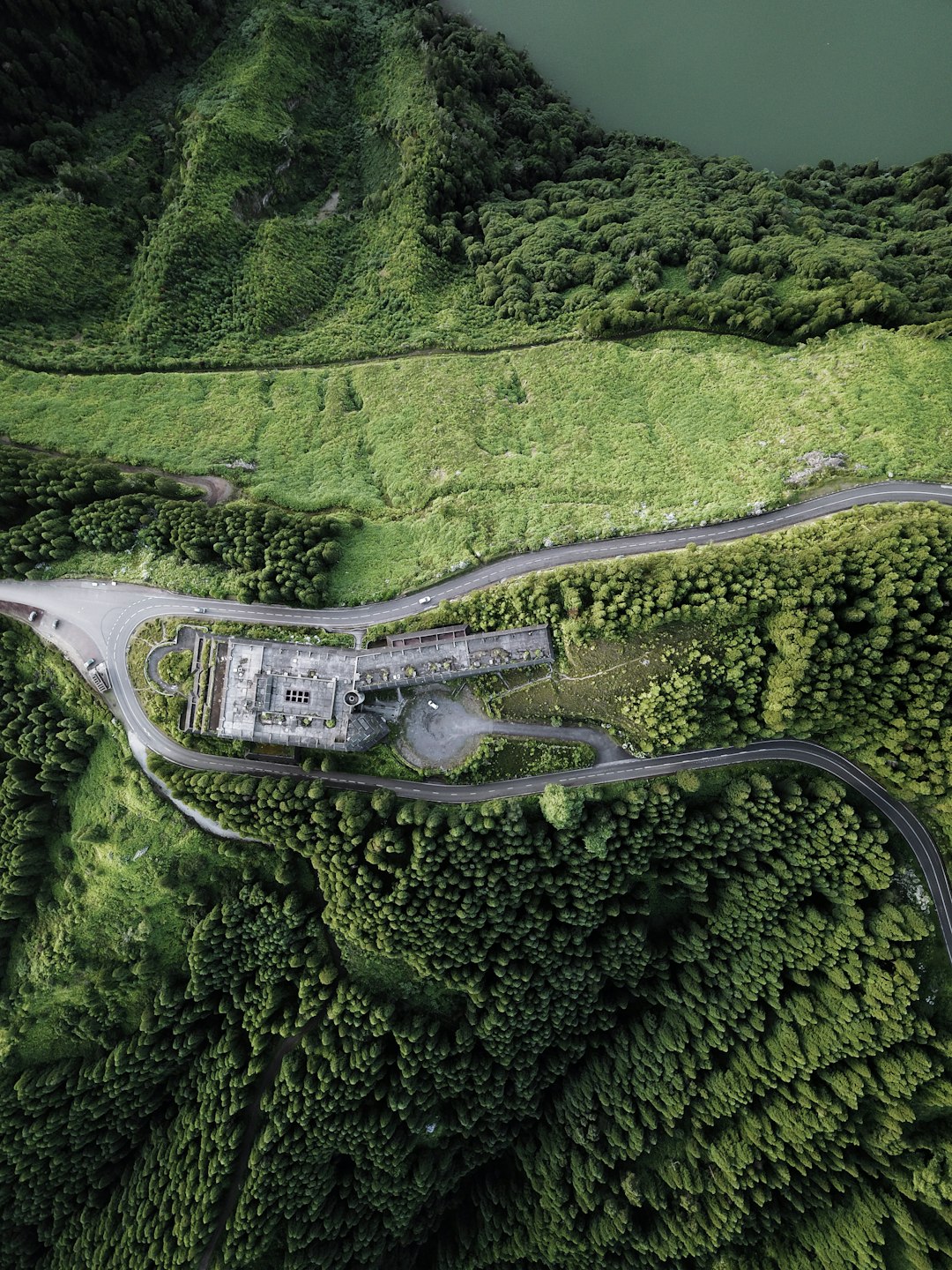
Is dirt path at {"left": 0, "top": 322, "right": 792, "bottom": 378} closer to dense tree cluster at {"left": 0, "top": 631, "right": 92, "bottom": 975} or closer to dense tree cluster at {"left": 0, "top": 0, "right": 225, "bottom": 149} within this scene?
dense tree cluster at {"left": 0, "top": 631, "right": 92, "bottom": 975}

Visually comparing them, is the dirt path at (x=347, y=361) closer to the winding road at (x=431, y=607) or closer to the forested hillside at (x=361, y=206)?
the forested hillside at (x=361, y=206)

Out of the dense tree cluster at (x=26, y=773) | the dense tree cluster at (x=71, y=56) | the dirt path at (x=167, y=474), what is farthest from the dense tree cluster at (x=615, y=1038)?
the dense tree cluster at (x=71, y=56)

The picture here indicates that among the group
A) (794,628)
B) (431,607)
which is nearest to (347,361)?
(431,607)

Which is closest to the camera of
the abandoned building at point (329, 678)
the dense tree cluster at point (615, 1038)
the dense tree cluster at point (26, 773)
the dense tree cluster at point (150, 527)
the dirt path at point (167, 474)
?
the dense tree cluster at point (615, 1038)

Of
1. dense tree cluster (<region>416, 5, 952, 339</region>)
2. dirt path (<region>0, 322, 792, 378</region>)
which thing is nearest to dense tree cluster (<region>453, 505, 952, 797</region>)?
dense tree cluster (<region>416, 5, 952, 339</region>)

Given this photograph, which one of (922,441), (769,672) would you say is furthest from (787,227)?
(769,672)

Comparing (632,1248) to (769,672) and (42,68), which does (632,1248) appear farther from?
(42,68)
